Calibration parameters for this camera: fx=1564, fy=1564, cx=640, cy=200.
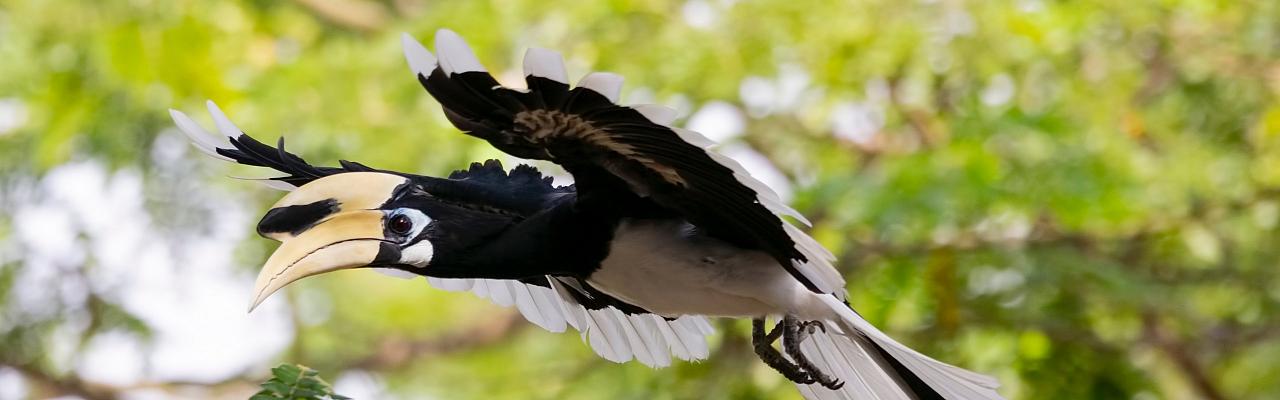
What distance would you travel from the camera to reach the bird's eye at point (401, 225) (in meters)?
1.46

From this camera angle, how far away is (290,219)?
4.57 feet

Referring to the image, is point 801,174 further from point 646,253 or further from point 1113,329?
point 646,253

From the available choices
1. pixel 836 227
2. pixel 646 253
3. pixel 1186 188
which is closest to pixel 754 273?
pixel 646 253

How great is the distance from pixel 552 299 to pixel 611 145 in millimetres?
520

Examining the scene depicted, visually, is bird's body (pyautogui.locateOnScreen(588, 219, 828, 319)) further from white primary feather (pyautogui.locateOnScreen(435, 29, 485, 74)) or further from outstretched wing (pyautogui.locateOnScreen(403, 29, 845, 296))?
white primary feather (pyautogui.locateOnScreen(435, 29, 485, 74))

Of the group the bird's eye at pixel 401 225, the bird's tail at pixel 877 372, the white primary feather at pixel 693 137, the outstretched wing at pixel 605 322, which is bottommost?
the white primary feather at pixel 693 137

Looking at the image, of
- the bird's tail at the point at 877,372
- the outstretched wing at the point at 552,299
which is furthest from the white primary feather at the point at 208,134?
the bird's tail at the point at 877,372

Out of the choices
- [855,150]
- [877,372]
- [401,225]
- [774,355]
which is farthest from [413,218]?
[855,150]

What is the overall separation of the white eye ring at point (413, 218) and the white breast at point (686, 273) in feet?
0.59

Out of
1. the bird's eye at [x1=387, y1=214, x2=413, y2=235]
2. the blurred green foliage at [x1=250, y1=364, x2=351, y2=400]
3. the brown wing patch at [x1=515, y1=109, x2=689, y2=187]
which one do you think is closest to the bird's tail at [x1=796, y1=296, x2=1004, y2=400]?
the brown wing patch at [x1=515, y1=109, x2=689, y2=187]

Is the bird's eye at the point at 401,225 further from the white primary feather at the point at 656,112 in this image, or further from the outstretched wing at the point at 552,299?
the white primary feather at the point at 656,112

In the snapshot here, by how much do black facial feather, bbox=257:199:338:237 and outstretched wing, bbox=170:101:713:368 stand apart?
25 cm

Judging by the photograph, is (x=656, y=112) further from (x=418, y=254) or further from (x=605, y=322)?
(x=605, y=322)

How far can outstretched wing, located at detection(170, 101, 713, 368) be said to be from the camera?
5.41 ft
